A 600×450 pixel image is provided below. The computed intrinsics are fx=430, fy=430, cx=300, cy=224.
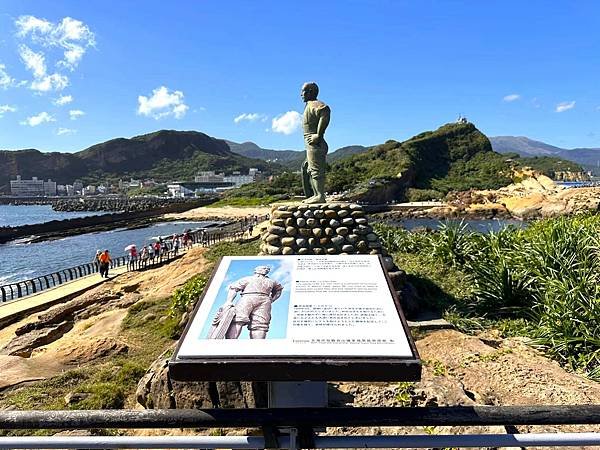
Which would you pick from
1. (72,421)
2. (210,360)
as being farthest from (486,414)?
(72,421)

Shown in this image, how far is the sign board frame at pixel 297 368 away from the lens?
2.04m

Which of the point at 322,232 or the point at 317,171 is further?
the point at 317,171

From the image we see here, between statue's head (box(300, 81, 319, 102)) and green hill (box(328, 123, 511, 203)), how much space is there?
176ft

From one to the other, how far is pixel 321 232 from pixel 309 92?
2962mm

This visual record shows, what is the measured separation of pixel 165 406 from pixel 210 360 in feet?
8.39

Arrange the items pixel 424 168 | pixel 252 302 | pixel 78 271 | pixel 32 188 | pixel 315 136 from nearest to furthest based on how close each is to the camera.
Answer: pixel 252 302 < pixel 315 136 < pixel 78 271 < pixel 424 168 < pixel 32 188

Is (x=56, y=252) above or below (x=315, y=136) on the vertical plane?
below

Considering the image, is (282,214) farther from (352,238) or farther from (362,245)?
(362,245)

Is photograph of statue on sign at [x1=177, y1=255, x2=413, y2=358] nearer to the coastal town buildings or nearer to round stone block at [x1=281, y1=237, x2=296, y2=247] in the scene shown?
round stone block at [x1=281, y1=237, x2=296, y2=247]

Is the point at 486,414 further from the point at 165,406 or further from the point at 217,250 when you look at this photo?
the point at 217,250

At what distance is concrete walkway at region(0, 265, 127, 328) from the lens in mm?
11812

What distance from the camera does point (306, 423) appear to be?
6.02ft

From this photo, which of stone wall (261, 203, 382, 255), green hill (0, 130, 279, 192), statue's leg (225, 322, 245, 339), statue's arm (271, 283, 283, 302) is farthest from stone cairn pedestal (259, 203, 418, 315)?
green hill (0, 130, 279, 192)

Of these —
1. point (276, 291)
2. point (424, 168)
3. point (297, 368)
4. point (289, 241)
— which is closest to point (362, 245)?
point (289, 241)
